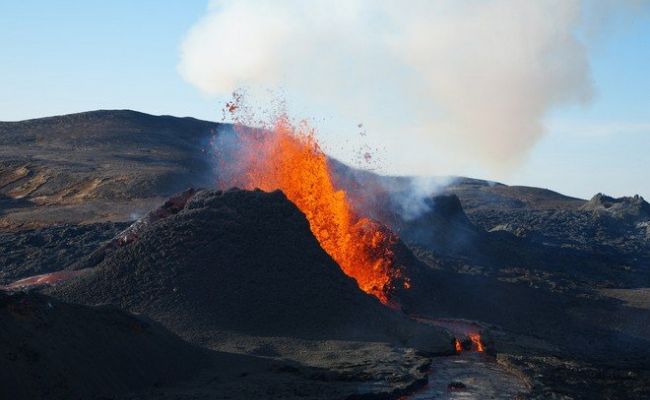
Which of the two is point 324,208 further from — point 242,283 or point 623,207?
point 623,207

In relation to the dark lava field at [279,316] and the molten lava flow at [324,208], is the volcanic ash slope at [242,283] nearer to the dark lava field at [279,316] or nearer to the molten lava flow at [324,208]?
the dark lava field at [279,316]

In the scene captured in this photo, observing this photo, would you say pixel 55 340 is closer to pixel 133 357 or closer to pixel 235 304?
pixel 133 357

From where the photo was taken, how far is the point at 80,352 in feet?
56.5

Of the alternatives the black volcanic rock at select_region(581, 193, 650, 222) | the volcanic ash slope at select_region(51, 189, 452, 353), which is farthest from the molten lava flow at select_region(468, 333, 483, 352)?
the black volcanic rock at select_region(581, 193, 650, 222)

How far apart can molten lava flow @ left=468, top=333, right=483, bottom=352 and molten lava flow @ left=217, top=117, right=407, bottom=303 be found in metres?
4.34

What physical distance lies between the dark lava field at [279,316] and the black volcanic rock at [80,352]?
4cm

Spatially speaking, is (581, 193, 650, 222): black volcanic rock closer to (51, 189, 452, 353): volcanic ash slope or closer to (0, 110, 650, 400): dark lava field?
(0, 110, 650, 400): dark lava field

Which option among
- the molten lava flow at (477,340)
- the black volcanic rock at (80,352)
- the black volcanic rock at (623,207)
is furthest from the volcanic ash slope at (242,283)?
the black volcanic rock at (623,207)

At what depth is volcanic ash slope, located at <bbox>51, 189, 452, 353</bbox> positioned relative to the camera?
23.3 metres

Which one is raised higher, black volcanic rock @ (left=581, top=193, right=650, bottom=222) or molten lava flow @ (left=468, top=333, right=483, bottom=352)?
black volcanic rock @ (left=581, top=193, right=650, bottom=222)

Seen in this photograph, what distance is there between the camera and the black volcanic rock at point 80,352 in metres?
15.6

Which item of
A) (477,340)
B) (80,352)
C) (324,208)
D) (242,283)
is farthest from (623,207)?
(80,352)

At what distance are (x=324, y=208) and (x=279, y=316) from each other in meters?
10.3

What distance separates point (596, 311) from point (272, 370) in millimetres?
21250
